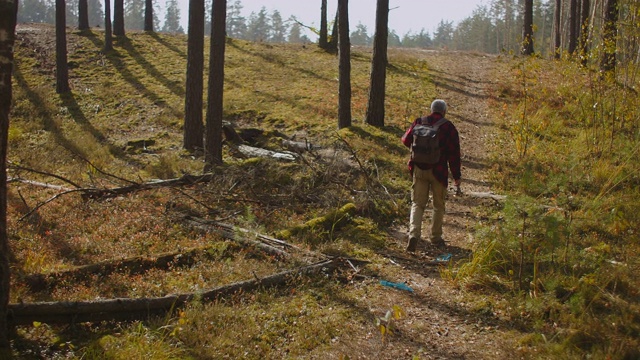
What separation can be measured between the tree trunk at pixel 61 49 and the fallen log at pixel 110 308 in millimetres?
19915

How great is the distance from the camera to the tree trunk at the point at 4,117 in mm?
4367

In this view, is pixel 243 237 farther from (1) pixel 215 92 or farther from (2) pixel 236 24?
(2) pixel 236 24

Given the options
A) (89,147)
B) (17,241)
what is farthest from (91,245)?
(89,147)

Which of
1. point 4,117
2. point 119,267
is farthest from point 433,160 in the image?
point 4,117

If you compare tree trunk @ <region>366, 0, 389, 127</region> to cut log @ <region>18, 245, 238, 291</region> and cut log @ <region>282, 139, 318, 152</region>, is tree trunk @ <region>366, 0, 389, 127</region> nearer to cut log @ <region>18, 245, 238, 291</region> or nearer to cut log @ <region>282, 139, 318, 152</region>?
cut log @ <region>282, 139, 318, 152</region>

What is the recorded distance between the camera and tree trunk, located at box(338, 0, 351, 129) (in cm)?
1534

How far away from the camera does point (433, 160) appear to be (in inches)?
291

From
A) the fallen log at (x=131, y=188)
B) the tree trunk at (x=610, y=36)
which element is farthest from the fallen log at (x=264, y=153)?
the tree trunk at (x=610, y=36)

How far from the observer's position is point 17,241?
7695mm

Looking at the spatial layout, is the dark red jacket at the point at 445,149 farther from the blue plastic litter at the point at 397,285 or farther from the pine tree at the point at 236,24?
the pine tree at the point at 236,24

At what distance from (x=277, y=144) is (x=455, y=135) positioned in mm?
8055

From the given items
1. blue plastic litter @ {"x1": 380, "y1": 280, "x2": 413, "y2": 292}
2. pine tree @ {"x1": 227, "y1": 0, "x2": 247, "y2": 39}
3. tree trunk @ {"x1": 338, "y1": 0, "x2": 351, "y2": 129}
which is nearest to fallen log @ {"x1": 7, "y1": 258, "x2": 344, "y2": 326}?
blue plastic litter @ {"x1": 380, "y1": 280, "x2": 413, "y2": 292}

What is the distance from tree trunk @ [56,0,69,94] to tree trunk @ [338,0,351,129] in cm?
1325

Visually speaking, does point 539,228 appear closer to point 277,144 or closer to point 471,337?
point 471,337
